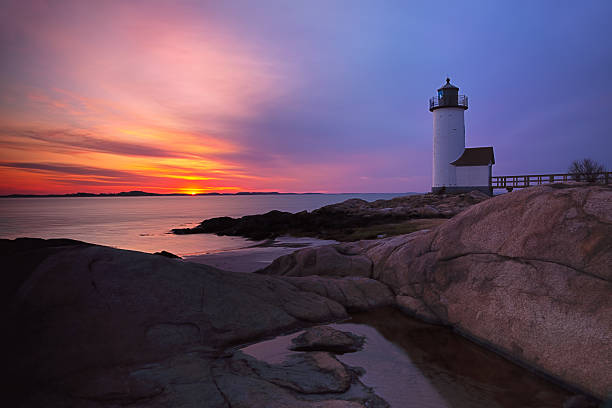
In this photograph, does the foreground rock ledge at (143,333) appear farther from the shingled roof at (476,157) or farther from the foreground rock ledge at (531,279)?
the shingled roof at (476,157)

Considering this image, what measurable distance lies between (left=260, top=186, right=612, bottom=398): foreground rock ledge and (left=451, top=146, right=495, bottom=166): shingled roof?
32785mm

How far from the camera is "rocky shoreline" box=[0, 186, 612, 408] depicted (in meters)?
3.31

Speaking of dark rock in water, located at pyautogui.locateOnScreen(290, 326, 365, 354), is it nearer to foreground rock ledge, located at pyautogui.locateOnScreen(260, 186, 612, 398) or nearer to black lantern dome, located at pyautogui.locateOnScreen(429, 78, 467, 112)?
foreground rock ledge, located at pyautogui.locateOnScreen(260, 186, 612, 398)

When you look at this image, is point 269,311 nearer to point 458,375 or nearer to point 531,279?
point 458,375

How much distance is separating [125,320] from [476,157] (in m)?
38.3

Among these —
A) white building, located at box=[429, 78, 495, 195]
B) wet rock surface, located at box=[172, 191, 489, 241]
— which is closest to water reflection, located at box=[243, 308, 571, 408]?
wet rock surface, located at box=[172, 191, 489, 241]

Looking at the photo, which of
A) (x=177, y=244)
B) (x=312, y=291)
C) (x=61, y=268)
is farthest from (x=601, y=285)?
(x=177, y=244)

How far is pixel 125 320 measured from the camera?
4156 mm

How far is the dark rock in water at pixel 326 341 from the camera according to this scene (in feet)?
15.2

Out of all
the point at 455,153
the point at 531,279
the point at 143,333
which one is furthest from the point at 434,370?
the point at 455,153

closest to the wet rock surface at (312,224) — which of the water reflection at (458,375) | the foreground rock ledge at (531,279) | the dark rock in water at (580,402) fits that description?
the foreground rock ledge at (531,279)

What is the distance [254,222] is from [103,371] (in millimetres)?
22729

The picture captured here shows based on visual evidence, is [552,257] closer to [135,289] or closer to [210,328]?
[210,328]

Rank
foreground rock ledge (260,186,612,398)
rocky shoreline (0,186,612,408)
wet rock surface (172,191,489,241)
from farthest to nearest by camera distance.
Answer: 1. wet rock surface (172,191,489,241)
2. foreground rock ledge (260,186,612,398)
3. rocky shoreline (0,186,612,408)
